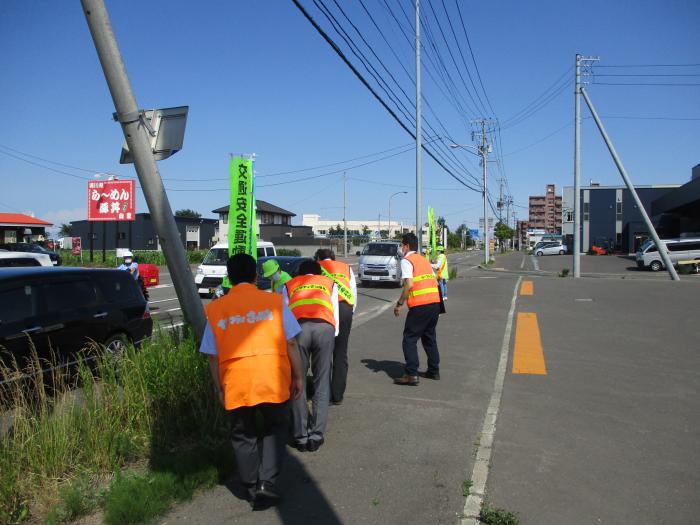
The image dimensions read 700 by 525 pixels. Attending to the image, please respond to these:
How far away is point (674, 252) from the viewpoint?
32.3 m

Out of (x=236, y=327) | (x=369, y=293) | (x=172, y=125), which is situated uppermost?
→ (x=172, y=125)

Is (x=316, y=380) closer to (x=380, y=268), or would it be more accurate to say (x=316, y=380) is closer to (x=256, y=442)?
(x=256, y=442)

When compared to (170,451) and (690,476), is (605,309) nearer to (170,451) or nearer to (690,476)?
(690,476)

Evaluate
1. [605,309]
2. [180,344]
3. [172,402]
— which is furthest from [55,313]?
[605,309]

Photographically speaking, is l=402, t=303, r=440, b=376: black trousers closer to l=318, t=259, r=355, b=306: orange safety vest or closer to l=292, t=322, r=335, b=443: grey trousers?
l=318, t=259, r=355, b=306: orange safety vest

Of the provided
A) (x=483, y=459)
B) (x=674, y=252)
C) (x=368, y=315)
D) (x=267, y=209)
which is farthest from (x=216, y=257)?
(x=267, y=209)

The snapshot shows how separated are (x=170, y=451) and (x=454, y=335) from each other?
7134 mm

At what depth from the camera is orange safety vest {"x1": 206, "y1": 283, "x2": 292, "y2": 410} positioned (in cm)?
363

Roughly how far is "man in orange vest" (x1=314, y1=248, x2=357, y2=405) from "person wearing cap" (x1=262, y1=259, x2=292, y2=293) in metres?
0.46

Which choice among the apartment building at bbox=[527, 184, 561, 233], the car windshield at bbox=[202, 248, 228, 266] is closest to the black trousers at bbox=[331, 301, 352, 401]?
the car windshield at bbox=[202, 248, 228, 266]

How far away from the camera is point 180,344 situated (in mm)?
5535

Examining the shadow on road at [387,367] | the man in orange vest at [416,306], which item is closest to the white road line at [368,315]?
the shadow on road at [387,367]

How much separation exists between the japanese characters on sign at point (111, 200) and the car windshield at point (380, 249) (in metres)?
24.9

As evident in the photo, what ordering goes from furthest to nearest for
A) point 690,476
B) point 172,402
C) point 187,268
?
1. point 187,268
2. point 172,402
3. point 690,476
